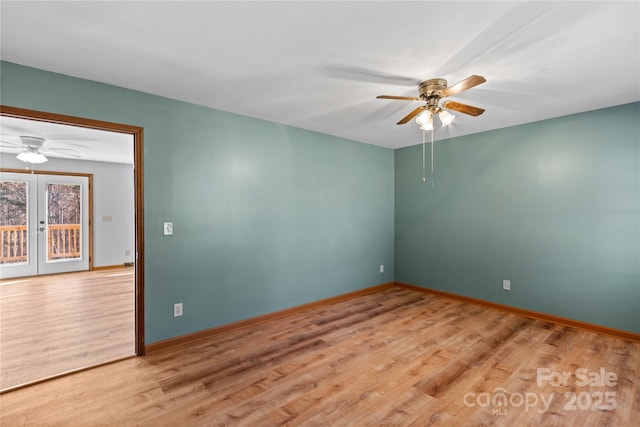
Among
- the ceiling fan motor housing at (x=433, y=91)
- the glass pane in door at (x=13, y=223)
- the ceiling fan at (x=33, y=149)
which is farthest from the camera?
the glass pane in door at (x=13, y=223)

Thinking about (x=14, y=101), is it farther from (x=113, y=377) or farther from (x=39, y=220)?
(x=39, y=220)

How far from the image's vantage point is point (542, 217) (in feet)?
11.8

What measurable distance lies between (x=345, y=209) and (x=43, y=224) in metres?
6.25

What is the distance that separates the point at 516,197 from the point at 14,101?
519 cm

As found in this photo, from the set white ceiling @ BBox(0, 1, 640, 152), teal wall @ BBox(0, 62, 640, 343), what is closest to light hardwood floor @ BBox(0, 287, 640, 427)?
teal wall @ BBox(0, 62, 640, 343)

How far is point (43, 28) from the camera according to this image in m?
1.78

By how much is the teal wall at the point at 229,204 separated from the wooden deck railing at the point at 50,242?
5.11 m

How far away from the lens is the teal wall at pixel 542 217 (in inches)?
121

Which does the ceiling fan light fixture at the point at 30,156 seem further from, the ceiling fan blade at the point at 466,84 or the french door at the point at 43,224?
the ceiling fan blade at the point at 466,84

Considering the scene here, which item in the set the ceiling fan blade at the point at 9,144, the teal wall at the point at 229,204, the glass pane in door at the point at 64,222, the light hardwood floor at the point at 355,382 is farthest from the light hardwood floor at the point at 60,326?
Result: the ceiling fan blade at the point at 9,144

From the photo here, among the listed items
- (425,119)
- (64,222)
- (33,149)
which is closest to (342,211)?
(425,119)

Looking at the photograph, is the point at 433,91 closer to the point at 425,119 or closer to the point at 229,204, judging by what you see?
the point at 425,119

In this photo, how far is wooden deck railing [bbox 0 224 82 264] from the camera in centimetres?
570

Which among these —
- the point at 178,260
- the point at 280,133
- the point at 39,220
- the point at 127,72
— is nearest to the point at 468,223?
the point at 280,133
